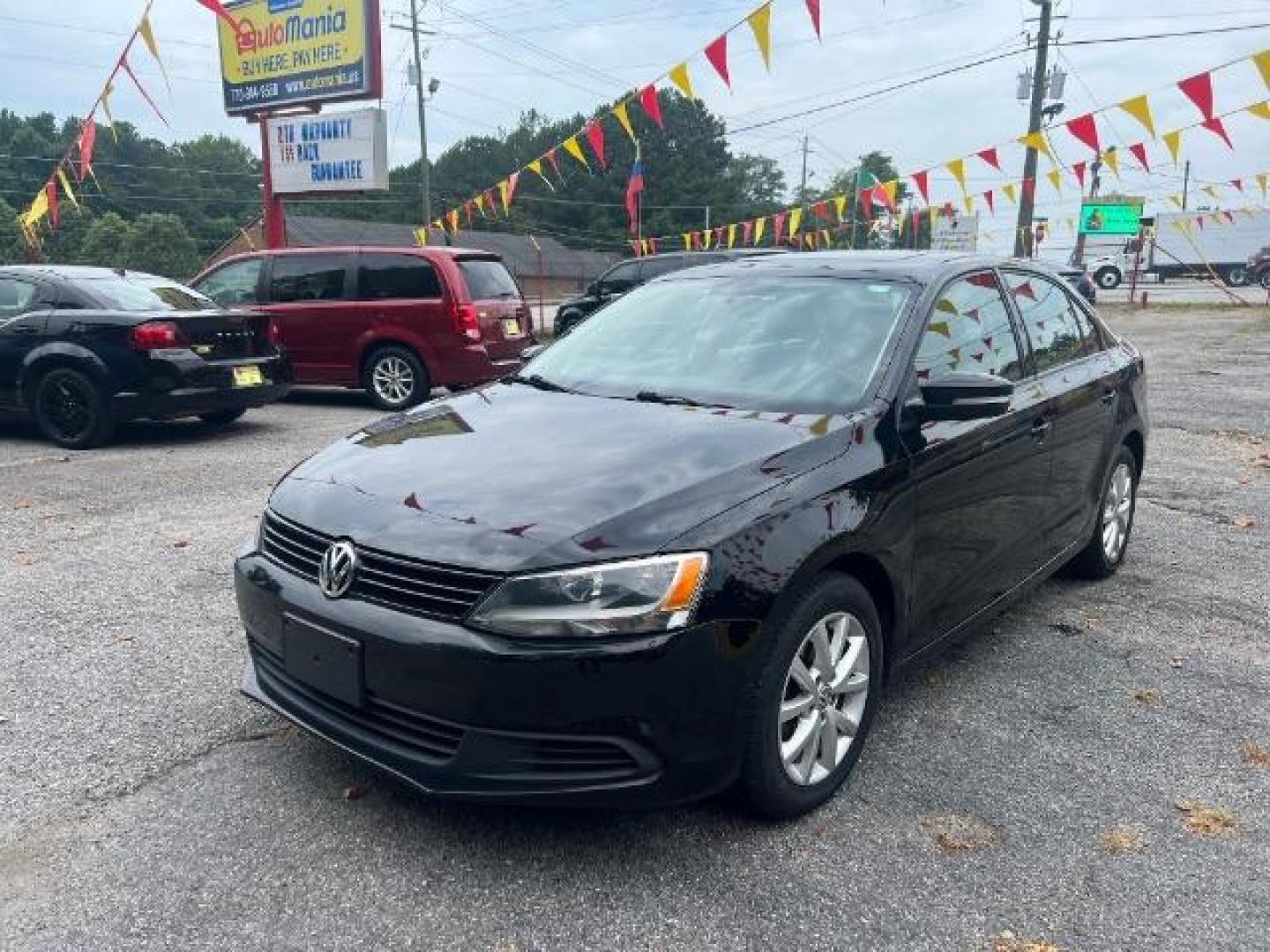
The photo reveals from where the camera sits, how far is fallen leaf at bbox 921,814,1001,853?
2662mm

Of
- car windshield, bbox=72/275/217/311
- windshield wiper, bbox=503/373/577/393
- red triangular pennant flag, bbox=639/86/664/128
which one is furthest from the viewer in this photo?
red triangular pennant flag, bbox=639/86/664/128

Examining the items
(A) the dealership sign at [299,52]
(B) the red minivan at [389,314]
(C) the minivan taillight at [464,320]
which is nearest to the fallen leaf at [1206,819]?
(B) the red minivan at [389,314]

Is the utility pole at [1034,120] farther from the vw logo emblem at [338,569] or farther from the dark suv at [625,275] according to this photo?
the vw logo emblem at [338,569]

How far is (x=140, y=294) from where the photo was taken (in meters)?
8.19

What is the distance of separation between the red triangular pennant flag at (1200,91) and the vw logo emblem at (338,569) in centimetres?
1123

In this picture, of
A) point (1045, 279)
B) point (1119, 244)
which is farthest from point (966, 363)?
point (1119, 244)

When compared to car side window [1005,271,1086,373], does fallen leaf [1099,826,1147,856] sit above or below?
below

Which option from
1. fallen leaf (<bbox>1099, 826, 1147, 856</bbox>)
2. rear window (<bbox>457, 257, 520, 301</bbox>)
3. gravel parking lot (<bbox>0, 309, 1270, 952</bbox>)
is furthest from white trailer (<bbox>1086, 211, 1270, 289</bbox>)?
fallen leaf (<bbox>1099, 826, 1147, 856</bbox>)

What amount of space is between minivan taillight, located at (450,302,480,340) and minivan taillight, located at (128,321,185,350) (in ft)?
9.37

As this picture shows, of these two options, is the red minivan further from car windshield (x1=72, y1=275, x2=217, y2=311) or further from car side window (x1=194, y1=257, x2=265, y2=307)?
car windshield (x1=72, y1=275, x2=217, y2=311)

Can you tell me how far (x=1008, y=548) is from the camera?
12.2 feet

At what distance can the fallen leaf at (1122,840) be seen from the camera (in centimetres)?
266

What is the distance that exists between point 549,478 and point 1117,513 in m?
3.49

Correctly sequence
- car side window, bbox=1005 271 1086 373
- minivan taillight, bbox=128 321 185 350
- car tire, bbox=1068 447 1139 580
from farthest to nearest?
1. minivan taillight, bbox=128 321 185 350
2. car tire, bbox=1068 447 1139 580
3. car side window, bbox=1005 271 1086 373
